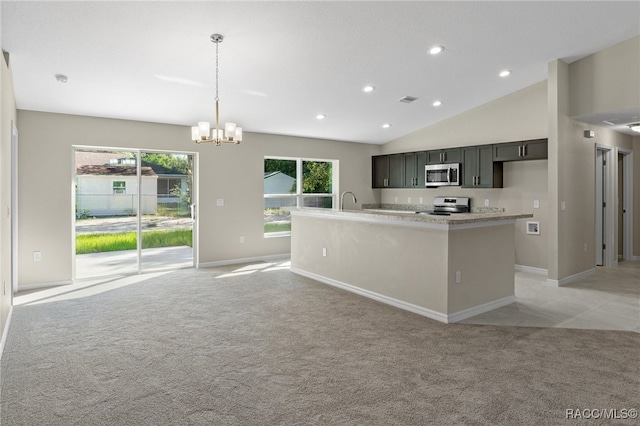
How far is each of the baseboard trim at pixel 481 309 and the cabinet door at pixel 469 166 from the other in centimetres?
272

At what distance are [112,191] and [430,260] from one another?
482cm

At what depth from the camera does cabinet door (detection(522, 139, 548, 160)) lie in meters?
5.77

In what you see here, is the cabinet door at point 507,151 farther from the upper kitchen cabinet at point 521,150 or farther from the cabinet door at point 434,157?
the cabinet door at point 434,157

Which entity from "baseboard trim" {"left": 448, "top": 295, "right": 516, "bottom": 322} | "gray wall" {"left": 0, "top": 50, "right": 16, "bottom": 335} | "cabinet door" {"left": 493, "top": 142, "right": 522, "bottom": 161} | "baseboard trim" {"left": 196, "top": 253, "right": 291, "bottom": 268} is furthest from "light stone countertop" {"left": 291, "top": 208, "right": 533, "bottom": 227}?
"gray wall" {"left": 0, "top": 50, "right": 16, "bottom": 335}

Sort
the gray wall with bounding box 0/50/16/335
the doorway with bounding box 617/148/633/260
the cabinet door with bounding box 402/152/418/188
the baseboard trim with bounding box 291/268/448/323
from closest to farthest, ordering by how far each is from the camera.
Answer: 1. the gray wall with bounding box 0/50/16/335
2. the baseboard trim with bounding box 291/268/448/323
3. the doorway with bounding box 617/148/633/260
4. the cabinet door with bounding box 402/152/418/188

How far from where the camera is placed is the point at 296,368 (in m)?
2.88

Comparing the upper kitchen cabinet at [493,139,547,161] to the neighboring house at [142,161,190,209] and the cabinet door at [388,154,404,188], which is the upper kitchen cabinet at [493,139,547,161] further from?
the neighboring house at [142,161,190,209]

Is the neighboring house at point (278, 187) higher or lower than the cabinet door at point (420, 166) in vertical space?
lower

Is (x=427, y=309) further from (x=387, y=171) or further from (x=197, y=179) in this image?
(x=387, y=171)

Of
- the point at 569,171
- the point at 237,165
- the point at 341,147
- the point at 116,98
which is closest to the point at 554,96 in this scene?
the point at 569,171

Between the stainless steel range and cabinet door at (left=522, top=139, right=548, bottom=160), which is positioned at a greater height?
cabinet door at (left=522, top=139, right=548, bottom=160)

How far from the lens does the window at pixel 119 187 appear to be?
6.08m

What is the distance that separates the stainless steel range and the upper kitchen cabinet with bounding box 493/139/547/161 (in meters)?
1.01

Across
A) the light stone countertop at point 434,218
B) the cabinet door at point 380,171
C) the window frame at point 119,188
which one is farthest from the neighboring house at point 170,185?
the cabinet door at point 380,171
